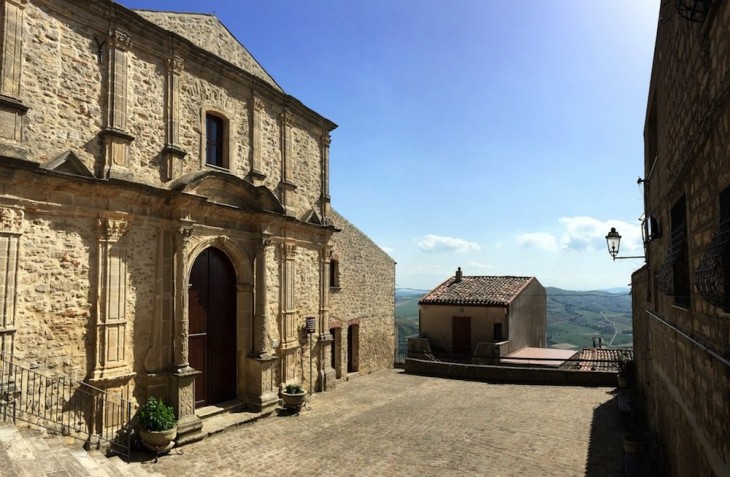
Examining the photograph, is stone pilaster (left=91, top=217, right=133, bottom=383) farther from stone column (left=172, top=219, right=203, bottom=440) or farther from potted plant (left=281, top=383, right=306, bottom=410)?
potted plant (left=281, top=383, right=306, bottom=410)

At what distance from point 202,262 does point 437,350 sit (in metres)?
14.4

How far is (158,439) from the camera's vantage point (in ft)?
31.3

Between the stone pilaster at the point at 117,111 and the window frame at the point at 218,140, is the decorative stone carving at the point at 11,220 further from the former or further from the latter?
the window frame at the point at 218,140

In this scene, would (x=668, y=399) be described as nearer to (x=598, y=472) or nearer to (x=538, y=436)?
(x=598, y=472)

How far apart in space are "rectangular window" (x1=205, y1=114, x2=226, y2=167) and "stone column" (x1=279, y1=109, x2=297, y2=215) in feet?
8.09

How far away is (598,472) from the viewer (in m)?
8.62

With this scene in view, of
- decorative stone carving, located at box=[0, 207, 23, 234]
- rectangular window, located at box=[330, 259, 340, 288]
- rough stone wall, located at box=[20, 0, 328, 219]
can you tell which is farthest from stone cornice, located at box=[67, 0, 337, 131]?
rectangular window, located at box=[330, 259, 340, 288]

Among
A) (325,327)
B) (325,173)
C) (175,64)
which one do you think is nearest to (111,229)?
(175,64)

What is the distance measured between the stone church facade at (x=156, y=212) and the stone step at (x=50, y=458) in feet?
4.70

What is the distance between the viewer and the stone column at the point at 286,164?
15.4m

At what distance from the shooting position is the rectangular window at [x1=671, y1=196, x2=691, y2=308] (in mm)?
5552

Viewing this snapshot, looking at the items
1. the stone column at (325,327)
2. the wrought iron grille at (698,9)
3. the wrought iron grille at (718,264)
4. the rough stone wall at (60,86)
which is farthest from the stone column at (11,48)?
the wrought iron grille at (718,264)

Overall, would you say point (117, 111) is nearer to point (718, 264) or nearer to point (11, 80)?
point (11, 80)

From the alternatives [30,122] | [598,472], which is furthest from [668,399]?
[30,122]
